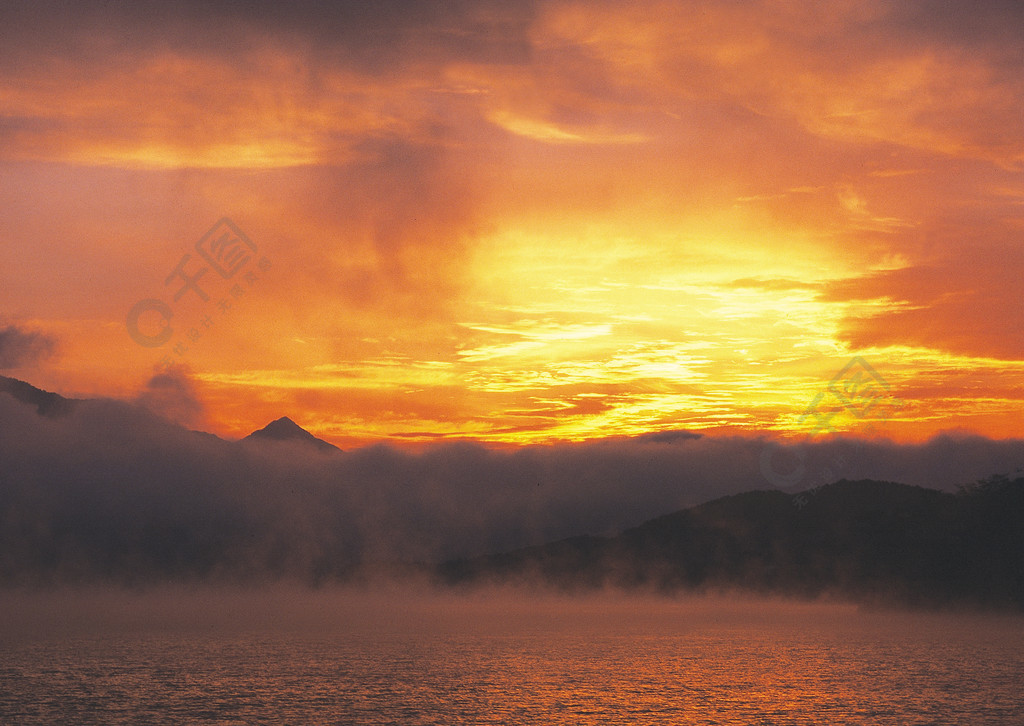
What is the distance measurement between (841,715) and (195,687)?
120779 mm

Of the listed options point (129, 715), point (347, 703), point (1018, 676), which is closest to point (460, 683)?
point (347, 703)

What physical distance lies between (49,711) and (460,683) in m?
76.9

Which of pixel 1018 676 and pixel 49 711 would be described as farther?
pixel 1018 676

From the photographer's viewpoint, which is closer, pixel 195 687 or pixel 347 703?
pixel 347 703

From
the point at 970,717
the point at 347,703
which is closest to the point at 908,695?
the point at 970,717

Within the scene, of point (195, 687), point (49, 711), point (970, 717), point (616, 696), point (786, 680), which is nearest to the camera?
A: point (970, 717)

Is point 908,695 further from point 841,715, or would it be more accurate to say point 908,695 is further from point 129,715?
point 129,715

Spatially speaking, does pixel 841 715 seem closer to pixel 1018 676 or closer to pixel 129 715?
pixel 1018 676

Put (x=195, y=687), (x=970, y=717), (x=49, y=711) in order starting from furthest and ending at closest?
(x=195, y=687), (x=49, y=711), (x=970, y=717)

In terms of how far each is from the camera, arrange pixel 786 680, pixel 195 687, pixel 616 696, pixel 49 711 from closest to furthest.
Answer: pixel 49 711 < pixel 616 696 < pixel 195 687 < pixel 786 680

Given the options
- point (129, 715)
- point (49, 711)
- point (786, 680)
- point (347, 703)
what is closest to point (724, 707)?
point (786, 680)

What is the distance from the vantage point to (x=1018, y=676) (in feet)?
637

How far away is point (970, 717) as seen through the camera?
142 metres

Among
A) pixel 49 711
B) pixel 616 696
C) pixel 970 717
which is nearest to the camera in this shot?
pixel 970 717
